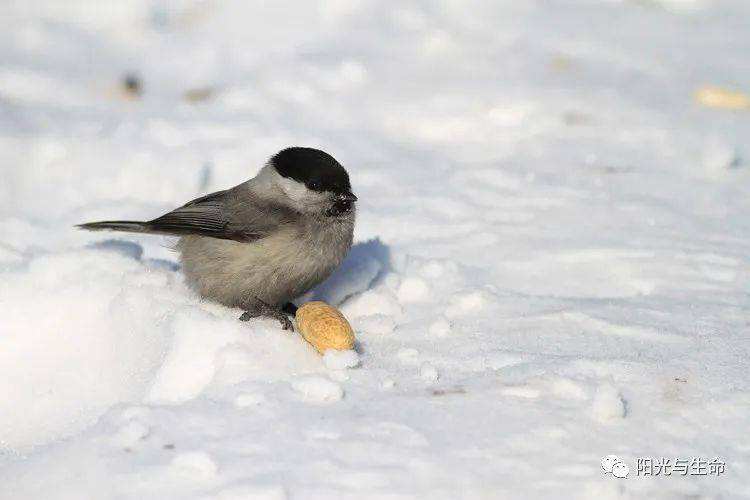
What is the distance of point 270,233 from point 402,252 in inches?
32.6

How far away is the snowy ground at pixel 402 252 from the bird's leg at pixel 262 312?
10 centimetres

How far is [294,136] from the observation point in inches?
184

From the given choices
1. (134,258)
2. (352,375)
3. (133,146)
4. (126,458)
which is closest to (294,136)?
(133,146)

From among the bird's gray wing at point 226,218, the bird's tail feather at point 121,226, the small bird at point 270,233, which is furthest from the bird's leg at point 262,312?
the bird's tail feather at point 121,226

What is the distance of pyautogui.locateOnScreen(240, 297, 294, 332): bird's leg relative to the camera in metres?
2.86

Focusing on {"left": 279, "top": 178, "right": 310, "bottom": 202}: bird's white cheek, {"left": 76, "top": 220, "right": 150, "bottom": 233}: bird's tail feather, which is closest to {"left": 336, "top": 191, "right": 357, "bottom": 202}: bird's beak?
{"left": 279, "top": 178, "right": 310, "bottom": 202}: bird's white cheek

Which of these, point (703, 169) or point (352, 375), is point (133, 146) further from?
point (703, 169)

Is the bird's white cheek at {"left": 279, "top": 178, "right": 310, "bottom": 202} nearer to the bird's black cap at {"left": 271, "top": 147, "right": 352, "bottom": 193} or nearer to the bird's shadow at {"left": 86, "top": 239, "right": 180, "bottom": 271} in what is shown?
the bird's black cap at {"left": 271, "top": 147, "right": 352, "bottom": 193}

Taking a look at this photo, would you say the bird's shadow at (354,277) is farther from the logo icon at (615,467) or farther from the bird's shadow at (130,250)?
the logo icon at (615,467)

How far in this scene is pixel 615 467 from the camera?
200 cm

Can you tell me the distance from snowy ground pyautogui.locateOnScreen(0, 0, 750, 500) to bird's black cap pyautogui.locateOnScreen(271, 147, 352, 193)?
0.40 metres

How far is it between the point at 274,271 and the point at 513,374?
0.88 m

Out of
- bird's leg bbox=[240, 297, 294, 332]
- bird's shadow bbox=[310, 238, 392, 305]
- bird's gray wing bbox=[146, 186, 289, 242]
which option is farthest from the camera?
bird's shadow bbox=[310, 238, 392, 305]

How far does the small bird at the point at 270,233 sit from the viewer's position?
2941 millimetres
